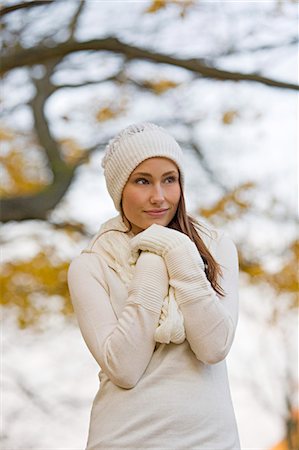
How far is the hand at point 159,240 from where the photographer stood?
1.76 m

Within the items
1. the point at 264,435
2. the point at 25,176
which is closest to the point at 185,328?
the point at 25,176

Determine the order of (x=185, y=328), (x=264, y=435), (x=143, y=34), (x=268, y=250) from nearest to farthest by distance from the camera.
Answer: (x=185, y=328)
(x=143, y=34)
(x=268, y=250)
(x=264, y=435)

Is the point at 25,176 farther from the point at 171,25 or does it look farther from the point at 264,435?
the point at 264,435

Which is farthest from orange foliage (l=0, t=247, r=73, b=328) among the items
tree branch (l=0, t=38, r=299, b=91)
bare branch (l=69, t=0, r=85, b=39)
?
tree branch (l=0, t=38, r=299, b=91)

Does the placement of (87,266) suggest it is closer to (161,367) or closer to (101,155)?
(161,367)

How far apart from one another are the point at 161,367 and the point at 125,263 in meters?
0.24

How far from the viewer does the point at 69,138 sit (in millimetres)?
5203

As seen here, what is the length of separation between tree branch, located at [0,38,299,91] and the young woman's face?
159cm

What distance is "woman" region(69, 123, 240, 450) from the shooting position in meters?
1.69

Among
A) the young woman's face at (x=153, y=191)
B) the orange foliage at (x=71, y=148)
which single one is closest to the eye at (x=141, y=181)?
the young woman's face at (x=153, y=191)

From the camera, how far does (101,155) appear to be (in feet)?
16.3

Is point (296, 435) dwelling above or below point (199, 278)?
below

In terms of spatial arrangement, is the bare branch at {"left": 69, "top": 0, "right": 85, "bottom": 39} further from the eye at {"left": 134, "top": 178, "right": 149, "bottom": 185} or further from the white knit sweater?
the white knit sweater

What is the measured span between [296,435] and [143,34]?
10.4ft
